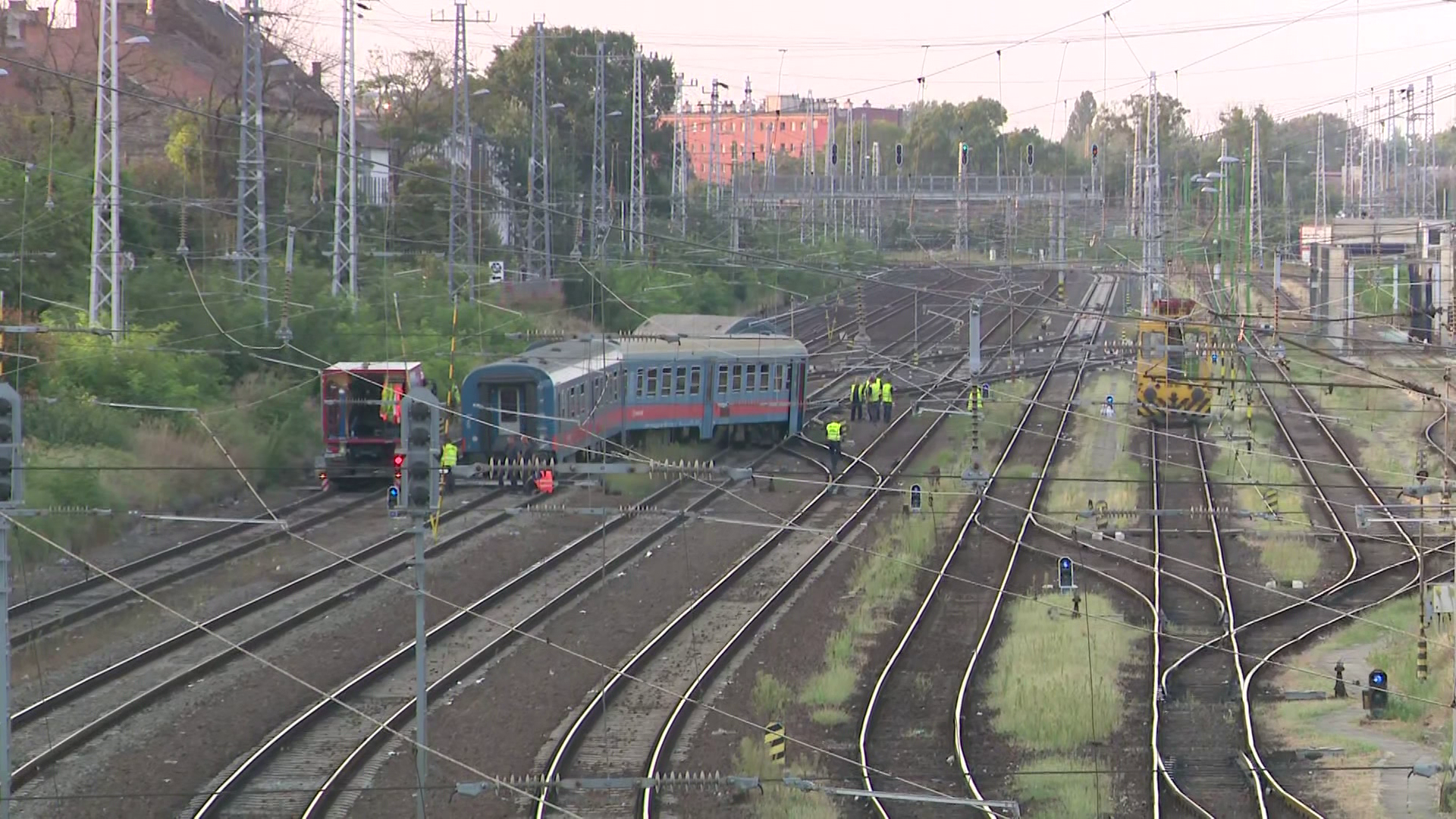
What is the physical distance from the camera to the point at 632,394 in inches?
1173

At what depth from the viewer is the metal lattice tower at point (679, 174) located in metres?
50.2

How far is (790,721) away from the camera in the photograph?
15273mm

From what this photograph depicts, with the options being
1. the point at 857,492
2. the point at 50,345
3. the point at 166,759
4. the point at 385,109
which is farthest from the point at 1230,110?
the point at 166,759

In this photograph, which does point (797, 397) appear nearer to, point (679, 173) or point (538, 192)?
point (538, 192)

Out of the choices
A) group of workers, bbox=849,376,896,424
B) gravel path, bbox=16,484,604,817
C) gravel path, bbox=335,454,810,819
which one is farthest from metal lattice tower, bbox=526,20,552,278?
group of workers, bbox=849,376,896,424

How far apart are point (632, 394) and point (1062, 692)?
48.9 feet

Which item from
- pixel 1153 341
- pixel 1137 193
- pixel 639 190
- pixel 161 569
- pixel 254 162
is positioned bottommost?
pixel 161 569

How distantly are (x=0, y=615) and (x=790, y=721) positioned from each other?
680 centimetres

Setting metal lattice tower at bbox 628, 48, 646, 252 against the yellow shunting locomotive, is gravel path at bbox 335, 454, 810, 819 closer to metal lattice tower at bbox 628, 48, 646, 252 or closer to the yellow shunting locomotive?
the yellow shunting locomotive

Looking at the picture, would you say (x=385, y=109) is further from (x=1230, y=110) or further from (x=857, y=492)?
(x=1230, y=110)

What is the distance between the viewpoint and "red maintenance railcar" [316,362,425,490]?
82.6 feet

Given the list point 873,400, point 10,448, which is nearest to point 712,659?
point 10,448

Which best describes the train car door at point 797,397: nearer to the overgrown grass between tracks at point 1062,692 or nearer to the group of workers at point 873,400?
the group of workers at point 873,400

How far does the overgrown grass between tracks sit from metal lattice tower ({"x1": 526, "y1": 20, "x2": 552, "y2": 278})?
9.20 m
